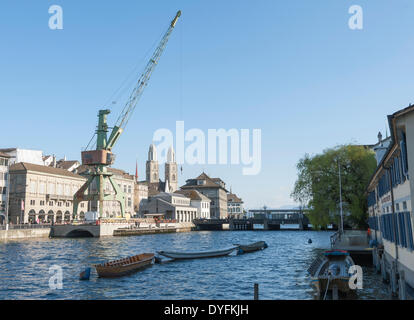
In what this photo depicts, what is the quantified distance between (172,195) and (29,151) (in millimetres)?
53922

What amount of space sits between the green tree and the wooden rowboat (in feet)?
84.4

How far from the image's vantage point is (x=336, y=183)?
53562 mm

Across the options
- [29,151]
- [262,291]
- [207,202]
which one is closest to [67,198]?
[29,151]

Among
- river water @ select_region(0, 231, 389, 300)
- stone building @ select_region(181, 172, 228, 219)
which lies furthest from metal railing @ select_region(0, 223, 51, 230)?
stone building @ select_region(181, 172, 228, 219)

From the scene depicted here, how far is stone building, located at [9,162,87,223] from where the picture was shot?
10000 cm

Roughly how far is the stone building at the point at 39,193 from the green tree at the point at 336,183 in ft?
233

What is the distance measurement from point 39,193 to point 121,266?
80.3m

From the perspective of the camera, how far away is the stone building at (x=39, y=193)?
3937 inches

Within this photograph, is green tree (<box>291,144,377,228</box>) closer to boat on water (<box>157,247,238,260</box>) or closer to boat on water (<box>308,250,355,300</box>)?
boat on water (<box>157,247,238,260</box>)

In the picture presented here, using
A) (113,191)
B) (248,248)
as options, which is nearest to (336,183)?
(248,248)

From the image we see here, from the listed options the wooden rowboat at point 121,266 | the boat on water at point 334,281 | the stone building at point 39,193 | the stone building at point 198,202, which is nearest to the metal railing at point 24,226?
the stone building at point 39,193

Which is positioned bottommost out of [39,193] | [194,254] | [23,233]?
[194,254]

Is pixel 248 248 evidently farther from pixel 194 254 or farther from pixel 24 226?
pixel 24 226
